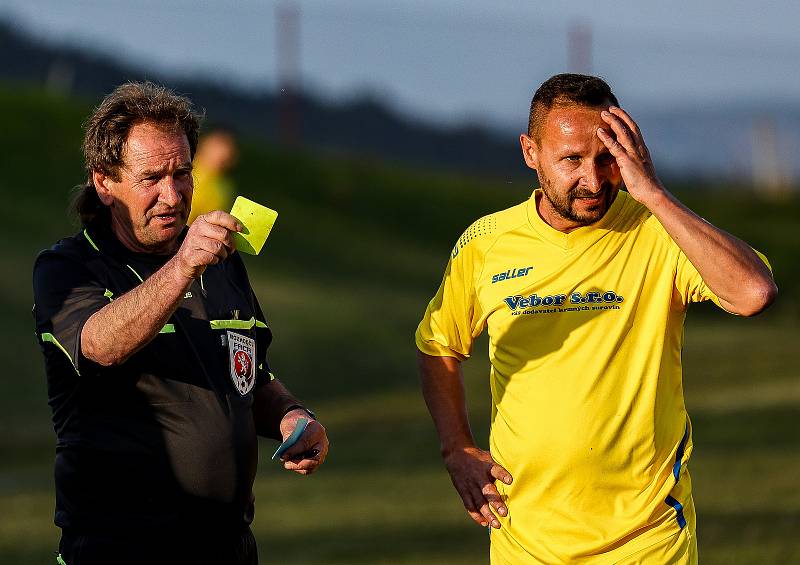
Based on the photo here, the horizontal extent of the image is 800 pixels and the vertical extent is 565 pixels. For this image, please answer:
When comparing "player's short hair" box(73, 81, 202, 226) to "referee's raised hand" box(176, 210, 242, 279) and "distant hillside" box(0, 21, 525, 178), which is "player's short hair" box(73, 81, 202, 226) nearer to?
"referee's raised hand" box(176, 210, 242, 279)

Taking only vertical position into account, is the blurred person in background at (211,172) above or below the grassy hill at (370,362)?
above

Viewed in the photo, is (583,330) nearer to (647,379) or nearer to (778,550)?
(647,379)

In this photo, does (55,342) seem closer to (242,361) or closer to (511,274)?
(242,361)

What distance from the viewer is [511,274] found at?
5297 mm

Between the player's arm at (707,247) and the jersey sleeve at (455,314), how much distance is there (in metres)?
0.86

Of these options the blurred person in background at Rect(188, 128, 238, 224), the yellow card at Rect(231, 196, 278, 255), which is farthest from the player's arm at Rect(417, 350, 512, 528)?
the blurred person in background at Rect(188, 128, 238, 224)

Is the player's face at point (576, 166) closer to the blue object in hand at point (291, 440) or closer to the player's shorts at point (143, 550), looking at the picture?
the blue object in hand at point (291, 440)

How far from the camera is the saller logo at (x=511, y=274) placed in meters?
5.27

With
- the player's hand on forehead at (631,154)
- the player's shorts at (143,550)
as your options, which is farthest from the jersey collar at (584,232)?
the player's shorts at (143,550)

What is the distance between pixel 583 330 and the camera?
5.15 metres

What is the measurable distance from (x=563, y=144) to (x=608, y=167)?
173mm

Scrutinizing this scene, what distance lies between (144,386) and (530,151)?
1.60 metres

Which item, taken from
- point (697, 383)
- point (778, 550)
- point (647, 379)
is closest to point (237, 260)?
point (647, 379)

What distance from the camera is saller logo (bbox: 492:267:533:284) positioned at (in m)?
5.27
